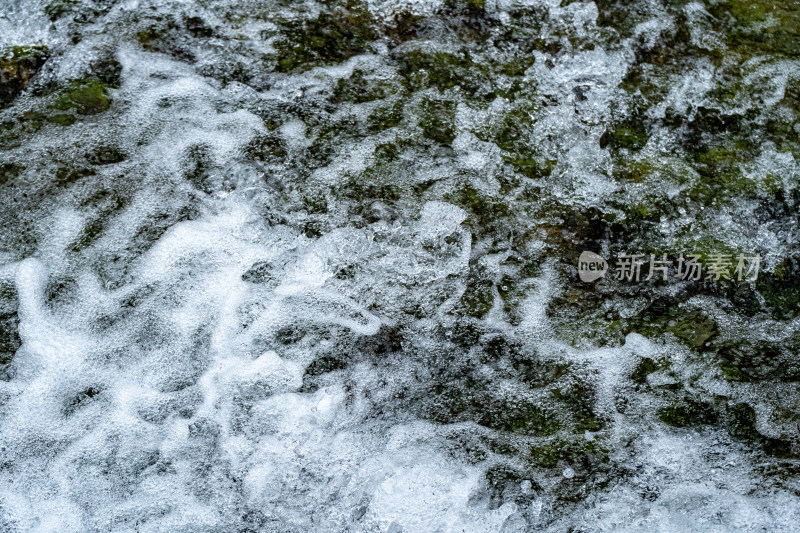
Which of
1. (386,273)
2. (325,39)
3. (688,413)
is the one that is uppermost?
(325,39)

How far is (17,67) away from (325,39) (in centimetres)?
176

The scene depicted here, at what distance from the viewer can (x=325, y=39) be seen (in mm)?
3896

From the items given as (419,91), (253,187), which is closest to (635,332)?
(419,91)

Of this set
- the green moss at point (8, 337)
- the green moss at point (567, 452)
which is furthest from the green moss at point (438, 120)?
the green moss at point (8, 337)

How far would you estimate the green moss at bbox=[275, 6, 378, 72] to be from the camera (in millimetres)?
3812

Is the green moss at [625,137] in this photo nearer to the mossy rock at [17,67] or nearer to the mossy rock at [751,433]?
the mossy rock at [751,433]

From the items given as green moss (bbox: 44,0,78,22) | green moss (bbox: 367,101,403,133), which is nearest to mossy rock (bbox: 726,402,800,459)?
green moss (bbox: 367,101,403,133)

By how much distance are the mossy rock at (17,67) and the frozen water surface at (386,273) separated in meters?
0.01

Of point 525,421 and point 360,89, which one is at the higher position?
point 360,89

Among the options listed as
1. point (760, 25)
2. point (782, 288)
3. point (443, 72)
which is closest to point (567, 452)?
point (782, 288)

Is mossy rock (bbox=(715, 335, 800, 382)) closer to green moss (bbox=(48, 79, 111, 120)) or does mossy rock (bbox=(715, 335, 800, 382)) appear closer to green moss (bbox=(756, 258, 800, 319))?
green moss (bbox=(756, 258, 800, 319))

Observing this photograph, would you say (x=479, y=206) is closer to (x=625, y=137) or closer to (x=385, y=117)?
(x=385, y=117)

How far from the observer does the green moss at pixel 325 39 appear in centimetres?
381

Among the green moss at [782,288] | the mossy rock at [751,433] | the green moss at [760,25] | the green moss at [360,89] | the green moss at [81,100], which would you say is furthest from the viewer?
the green moss at [760,25]
